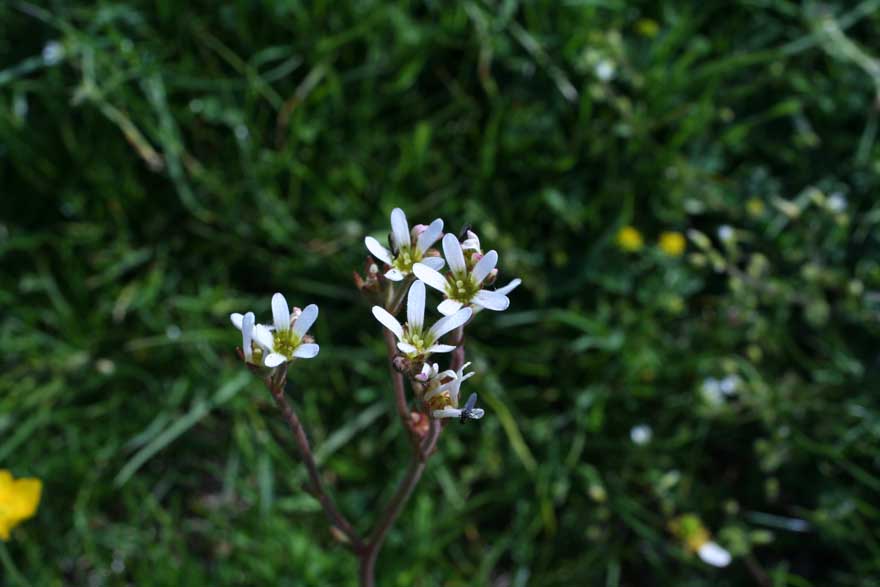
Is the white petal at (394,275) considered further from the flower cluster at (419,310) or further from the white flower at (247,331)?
the white flower at (247,331)

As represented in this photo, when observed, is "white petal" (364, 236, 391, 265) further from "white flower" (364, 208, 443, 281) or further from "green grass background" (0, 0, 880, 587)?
"green grass background" (0, 0, 880, 587)

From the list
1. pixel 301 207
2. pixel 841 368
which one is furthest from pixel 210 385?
pixel 841 368

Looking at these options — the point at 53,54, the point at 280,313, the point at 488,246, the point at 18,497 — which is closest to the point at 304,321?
the point at 280,313

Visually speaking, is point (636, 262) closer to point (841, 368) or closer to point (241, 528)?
point (841, 368)

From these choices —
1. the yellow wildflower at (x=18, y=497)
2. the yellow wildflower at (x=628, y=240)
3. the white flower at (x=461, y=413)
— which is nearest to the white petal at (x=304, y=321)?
the white flower at (x=461, y=413)

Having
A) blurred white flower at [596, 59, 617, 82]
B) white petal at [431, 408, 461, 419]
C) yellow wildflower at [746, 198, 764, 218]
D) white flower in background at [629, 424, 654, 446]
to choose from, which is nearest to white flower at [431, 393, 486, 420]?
white petal at [431, 408, 461, 419]

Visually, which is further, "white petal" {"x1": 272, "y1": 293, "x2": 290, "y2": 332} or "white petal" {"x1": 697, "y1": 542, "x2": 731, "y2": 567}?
"white petal" {"x1": 697, "y1": 542, "x2": 731, "y2": 567}

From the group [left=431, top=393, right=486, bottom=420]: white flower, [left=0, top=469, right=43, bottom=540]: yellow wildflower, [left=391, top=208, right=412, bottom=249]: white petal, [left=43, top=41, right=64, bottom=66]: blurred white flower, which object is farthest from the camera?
[left=43, top=41, right=64, bottom=66]: blurred white flower
